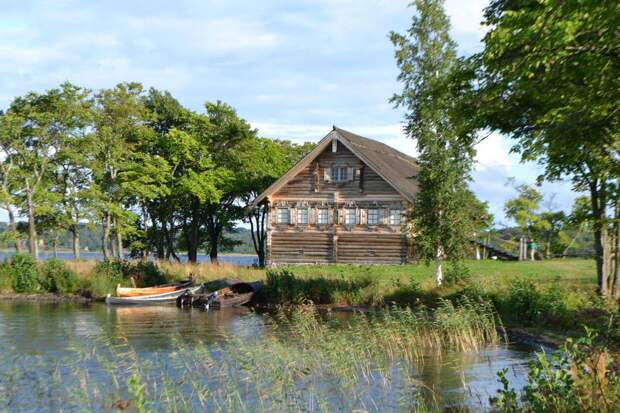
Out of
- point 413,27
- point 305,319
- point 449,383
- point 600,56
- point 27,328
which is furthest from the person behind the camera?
point 413,27

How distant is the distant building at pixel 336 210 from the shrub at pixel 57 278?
1117 centimetres

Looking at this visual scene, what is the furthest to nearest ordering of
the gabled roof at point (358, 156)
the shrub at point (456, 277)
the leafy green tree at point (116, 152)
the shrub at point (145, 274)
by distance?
the leafy green tree at point (116, 152) → the gabled roof at point (358, 156) → the shrub at point (145, 274) → the shrub at point (456, 277)

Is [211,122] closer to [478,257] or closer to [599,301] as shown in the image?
[478,257]

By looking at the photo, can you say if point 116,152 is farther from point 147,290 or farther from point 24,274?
point 147,290

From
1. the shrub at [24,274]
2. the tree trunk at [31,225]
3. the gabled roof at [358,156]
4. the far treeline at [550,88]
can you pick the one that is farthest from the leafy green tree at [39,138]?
the far treeline at [550,88]

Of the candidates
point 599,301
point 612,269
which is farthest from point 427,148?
point 599,301

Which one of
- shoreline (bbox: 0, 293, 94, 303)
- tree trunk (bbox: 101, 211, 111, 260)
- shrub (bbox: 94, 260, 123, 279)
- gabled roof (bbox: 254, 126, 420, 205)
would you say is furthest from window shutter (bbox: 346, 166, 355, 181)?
tree trunk (bbox: 101, 211, 111, 260)

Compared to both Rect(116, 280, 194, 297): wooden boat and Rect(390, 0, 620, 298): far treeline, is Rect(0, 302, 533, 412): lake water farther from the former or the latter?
Rect(390, 0, 620, 298): far treeline

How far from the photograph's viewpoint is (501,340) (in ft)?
70.8

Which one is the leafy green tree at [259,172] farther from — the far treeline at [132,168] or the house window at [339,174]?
the house window at [339,174]

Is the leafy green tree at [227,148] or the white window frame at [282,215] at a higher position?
the leafy green tree at [227,148]

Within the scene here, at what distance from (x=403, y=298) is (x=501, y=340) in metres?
8.49

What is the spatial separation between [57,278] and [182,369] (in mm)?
23750

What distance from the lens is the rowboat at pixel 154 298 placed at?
34.3 m
